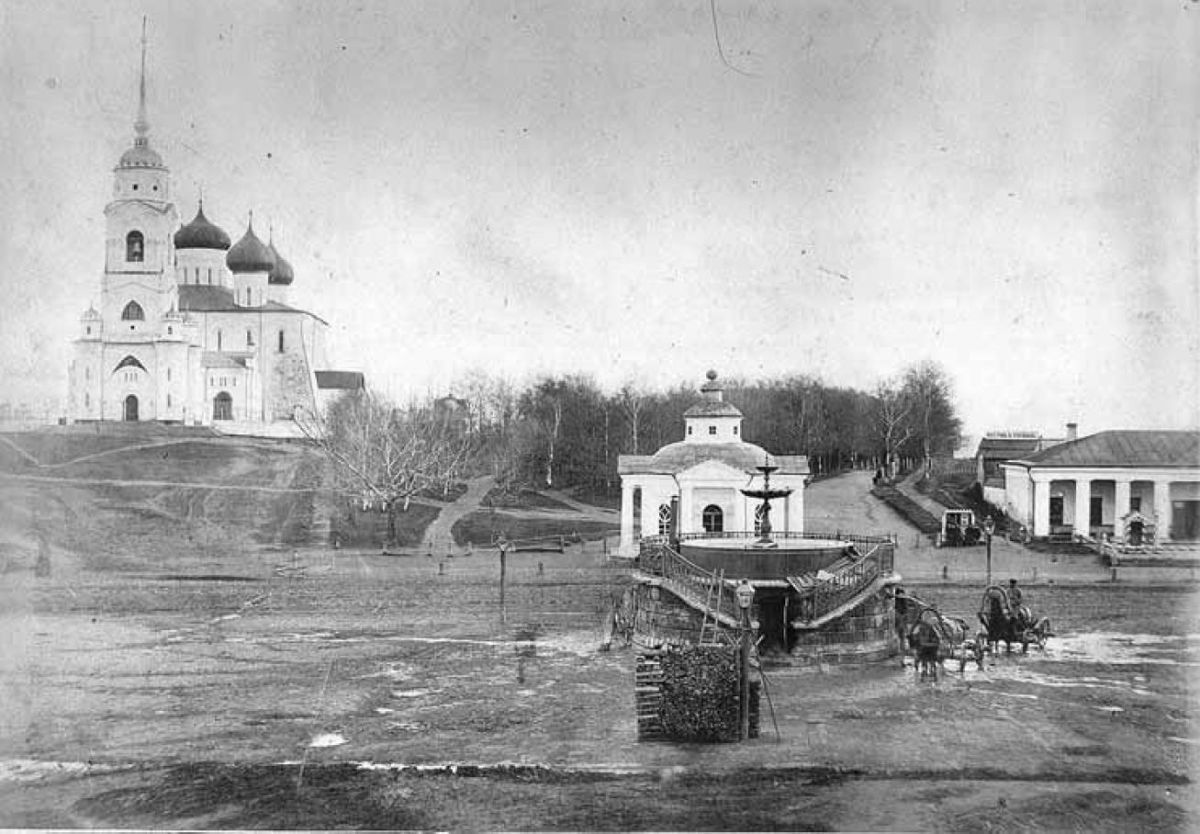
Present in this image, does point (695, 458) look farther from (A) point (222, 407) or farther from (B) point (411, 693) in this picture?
(A) point (222, 407)

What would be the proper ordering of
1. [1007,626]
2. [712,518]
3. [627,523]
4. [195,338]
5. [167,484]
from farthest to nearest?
[195,338] → [167,484] → [627,523] → [712,518] → [1007,626]

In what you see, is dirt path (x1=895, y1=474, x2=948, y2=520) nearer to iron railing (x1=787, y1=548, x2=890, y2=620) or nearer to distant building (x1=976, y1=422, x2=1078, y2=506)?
distant building (x1=976, y1=422, x2=1078, y2=506)

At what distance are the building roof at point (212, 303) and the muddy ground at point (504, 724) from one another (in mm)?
28157

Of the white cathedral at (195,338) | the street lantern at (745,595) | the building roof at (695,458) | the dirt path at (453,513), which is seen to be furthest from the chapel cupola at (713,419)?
the street lantern at (745,595)

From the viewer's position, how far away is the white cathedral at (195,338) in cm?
4391

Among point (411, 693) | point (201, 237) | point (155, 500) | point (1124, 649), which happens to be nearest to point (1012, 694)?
point (1124, 649)

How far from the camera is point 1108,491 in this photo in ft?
120

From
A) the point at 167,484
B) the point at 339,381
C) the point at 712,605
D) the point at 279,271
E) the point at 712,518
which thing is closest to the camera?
the point at 712,605

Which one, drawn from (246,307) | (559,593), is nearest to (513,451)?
(559,593)

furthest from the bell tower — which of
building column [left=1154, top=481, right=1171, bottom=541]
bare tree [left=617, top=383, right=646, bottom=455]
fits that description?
building column [left=1154, top=481, right=1171, bottom=541]

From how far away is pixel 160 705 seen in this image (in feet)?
56.4

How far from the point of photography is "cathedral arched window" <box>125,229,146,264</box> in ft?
142

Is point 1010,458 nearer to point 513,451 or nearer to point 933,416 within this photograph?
point 933,416

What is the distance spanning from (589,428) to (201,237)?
33842mm
